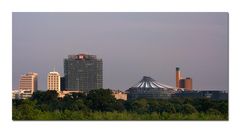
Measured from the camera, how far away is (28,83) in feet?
59.4

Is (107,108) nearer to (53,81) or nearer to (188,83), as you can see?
(53,81)

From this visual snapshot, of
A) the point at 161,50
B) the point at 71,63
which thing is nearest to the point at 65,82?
the point at 71,63

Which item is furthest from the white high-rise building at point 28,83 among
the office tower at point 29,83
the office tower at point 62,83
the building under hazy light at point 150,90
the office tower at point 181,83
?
the office tower at point 181,83

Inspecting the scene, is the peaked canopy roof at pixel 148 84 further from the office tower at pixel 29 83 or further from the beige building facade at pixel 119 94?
the office tower at pixel 29 83

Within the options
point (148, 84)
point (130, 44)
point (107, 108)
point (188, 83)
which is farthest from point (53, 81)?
point (188, 83)

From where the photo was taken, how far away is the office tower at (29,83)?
1803 cm

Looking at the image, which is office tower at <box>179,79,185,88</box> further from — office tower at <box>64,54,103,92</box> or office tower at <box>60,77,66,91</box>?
office tower at <box>60,77,66,91</box>

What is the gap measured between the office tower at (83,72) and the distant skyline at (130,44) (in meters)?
0.08

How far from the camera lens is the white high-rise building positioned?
18.0 metres

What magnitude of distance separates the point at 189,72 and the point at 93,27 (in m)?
1.61

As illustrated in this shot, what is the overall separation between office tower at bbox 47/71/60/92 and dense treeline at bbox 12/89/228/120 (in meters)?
0.08

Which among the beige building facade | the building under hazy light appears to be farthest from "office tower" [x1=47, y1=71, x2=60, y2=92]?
the building under hazy light

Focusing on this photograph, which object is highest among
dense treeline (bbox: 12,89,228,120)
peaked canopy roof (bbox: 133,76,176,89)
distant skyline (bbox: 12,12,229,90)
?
distant skyline (bbox: 12,12,229,90)
